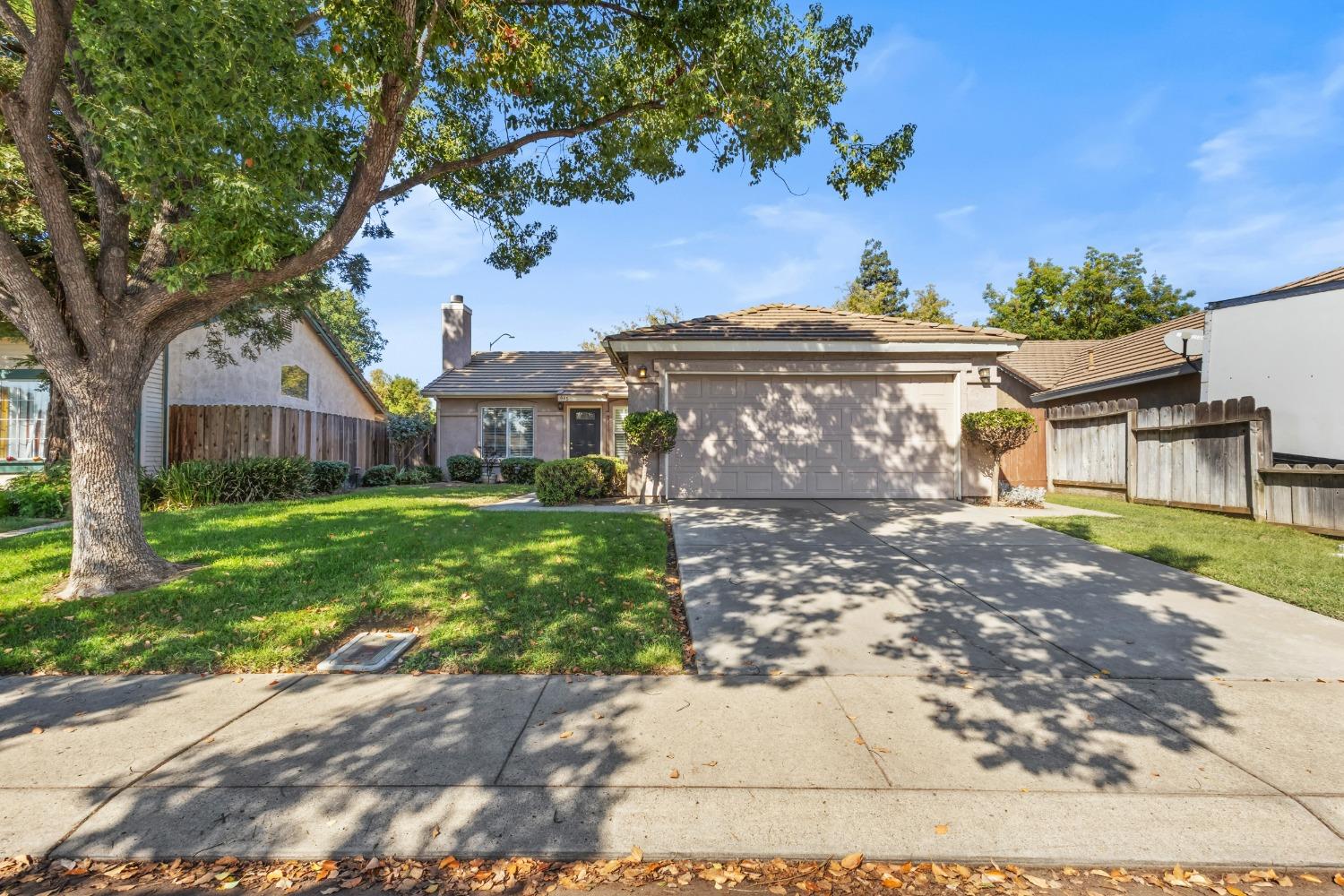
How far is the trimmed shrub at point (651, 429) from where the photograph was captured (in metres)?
10.0

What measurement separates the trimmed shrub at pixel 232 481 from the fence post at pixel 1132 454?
16284 mm

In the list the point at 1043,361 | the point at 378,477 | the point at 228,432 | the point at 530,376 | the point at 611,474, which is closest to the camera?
the point at 611,474

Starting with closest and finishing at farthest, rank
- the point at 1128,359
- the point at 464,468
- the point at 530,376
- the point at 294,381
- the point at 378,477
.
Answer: the point at 1128,359
the point at 378,477
the point at 294,381
the point at 464,468
the point at 530,376

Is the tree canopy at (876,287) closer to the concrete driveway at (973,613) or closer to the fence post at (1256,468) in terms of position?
the fence post at (1256,468)

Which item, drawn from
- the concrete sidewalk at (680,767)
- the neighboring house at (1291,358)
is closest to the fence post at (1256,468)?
the neighboring house at (1291,358)

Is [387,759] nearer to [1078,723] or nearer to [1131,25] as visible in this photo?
[1078,723]

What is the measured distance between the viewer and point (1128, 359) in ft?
47.1

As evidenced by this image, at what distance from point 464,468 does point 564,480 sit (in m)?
8.49

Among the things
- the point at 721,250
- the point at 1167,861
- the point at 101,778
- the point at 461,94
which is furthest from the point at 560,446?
the point at 1167,861

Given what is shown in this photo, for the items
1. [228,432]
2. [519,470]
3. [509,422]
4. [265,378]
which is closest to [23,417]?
[228,432]

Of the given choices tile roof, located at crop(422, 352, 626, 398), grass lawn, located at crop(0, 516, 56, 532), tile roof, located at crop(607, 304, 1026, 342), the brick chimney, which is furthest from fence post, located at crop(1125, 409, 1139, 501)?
grass lawn, located at crop(0, 516, 56, 532)

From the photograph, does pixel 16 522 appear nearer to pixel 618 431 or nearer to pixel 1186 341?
pixel 618 431

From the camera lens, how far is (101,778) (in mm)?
2639

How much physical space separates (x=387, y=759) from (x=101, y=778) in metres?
1.25
